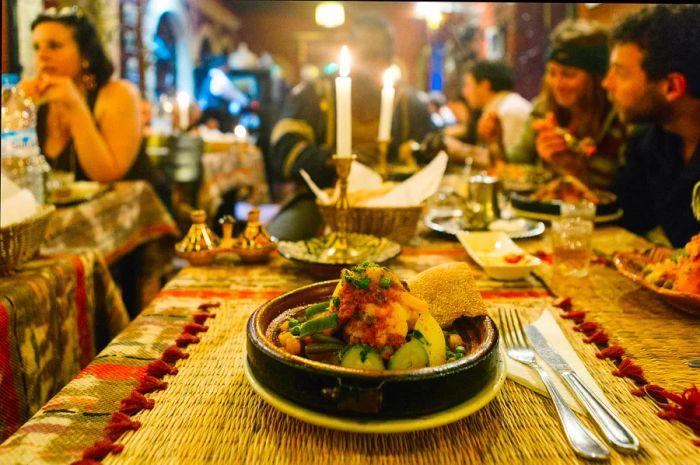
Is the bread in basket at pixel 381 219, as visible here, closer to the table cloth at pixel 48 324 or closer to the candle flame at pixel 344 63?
the candle flame at pixel 344 63

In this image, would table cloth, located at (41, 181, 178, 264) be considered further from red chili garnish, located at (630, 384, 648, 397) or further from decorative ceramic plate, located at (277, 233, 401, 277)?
red chili garnish, located at (630, 384, 648, 397)

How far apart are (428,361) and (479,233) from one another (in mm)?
904

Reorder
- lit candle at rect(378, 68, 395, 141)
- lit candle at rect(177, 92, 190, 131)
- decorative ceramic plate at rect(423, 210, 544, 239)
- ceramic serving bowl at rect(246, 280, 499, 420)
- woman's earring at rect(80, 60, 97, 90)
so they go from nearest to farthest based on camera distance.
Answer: ceramic serving bowl at rect(246, 280, 499, 420) < decorative ceramic plate at rect(423, 210, 544, 239) < lit candle at rect(378, 68, 395, 141) < woman's earring at rect(80, 60, 97, 90) < lit candle at rect(177, 92, 190, 131)

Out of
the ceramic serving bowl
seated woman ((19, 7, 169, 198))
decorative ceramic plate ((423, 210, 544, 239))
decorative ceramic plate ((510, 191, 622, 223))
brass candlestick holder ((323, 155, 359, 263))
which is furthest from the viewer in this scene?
seated woman ((19, 7, 169, 198))

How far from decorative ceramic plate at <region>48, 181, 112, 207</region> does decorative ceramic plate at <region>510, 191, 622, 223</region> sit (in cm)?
159

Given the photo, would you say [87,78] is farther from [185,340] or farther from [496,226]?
[185,340]

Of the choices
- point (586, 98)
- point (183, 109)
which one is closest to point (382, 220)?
point (586, 98)

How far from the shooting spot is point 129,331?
1.02 m

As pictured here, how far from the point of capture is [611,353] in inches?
36.8

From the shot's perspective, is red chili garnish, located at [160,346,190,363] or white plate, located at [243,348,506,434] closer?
white plate, located at [243,348,506,434]

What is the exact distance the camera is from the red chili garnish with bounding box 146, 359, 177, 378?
85 cm

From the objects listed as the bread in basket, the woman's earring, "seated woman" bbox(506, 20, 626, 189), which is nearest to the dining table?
the bread in basket

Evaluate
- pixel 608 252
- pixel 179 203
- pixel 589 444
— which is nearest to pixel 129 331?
pixel 589 444

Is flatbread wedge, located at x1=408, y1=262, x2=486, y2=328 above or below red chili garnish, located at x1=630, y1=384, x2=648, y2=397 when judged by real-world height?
above
